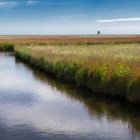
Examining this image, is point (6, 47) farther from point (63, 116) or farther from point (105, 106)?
point (63, 116)

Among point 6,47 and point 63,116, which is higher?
point 63,116

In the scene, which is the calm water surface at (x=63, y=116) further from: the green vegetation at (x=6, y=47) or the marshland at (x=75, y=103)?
the green vegetation at (x=6, y=47)

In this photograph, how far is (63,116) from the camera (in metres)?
16.3

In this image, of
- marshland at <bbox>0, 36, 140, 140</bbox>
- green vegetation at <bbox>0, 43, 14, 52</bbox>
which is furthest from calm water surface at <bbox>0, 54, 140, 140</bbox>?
green vegetation at <bbox>0, 43, 14, 52</bbox>

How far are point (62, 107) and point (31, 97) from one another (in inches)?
135

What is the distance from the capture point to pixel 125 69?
810 inches

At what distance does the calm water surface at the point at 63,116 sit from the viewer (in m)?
13.5

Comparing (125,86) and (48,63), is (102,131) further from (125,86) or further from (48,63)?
Answer: (48,63)

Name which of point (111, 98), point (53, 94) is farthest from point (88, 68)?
point (111, 98)

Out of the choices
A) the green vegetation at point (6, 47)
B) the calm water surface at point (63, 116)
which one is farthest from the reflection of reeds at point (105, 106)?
the green vegetation at point (6, 47)

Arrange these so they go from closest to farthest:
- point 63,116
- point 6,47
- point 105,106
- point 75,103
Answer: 1. point 63,116
2. point 105,106
3. point 75,103
4. point 6,47

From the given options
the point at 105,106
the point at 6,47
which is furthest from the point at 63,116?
the point at 6,47

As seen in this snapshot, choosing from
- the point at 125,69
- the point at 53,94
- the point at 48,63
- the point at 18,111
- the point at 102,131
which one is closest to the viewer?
the point at 102,131

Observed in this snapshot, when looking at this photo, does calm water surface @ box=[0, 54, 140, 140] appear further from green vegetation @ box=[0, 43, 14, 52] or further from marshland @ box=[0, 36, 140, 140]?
green vegetation @ box=[0, 43, 14, 52]
